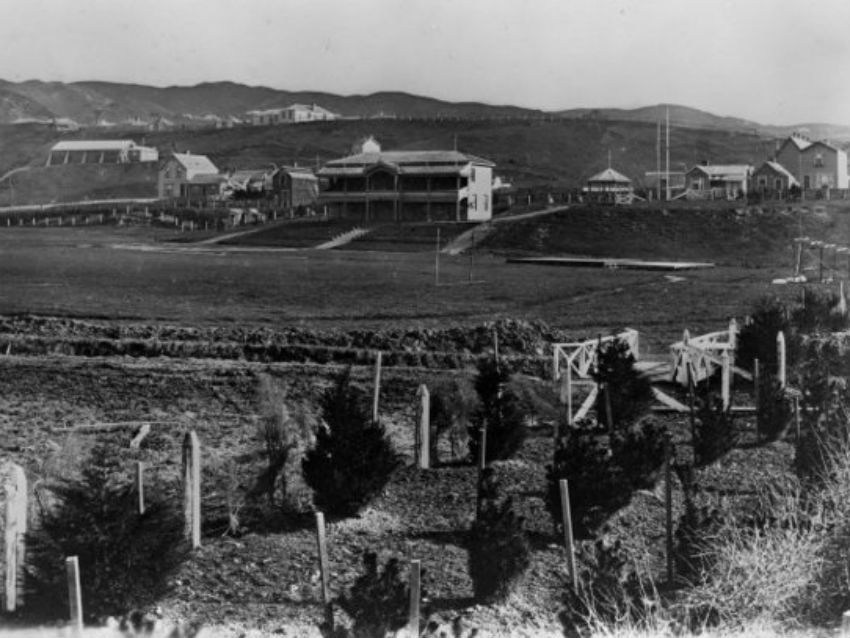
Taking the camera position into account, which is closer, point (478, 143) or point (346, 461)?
point (346, 461)

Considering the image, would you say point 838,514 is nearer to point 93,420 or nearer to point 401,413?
point 401,413

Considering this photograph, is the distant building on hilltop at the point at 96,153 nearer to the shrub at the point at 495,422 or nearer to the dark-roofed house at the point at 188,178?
the dark-roofed house at the point at 188,178

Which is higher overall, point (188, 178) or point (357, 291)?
point (188, 178)

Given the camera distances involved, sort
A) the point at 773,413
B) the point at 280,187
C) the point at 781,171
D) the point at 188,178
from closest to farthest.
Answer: the point at 773,413 < the point at 781,171 < the point at 280,187 < the point at 188,178

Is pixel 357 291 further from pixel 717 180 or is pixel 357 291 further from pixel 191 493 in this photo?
pixel 717 180

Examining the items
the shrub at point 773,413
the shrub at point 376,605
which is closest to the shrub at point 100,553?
the shrub at point 376,605

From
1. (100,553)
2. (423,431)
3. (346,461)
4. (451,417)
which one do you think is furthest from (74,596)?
(451,417)

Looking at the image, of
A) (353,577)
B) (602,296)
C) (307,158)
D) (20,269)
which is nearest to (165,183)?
(307,158)

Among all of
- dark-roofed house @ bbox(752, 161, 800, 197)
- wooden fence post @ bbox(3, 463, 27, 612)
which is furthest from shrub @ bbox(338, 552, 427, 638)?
dark-roofed house @ bbox(752, 161, 800, 197)
